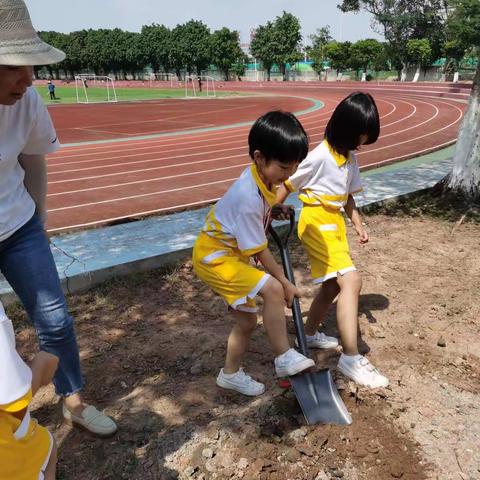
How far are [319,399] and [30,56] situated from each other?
177 centimetres

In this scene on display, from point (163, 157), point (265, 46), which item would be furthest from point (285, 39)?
point (163, 157)

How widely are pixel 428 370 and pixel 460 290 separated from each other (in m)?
1.10

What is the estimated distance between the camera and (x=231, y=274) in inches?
83.2

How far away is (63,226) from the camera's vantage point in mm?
5176

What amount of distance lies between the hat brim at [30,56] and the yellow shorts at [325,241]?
1506 mm

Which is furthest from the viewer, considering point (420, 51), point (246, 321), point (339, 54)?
point (339, 54)

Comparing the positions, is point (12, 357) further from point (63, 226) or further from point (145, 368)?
point (63, 226)

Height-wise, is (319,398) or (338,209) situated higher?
(338,209)

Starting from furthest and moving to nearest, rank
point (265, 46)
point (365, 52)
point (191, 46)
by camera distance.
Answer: point (191, 46), point (265, 46), point (365, 52)

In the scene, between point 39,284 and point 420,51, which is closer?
point 39,284

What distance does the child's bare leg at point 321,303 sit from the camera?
2645 millimetres

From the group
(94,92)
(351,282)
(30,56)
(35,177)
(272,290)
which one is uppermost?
(30,56)

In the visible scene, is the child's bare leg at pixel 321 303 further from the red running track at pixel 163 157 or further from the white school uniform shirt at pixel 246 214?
the red running track at pixel 163 157

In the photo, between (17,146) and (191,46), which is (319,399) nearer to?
(17,146)
